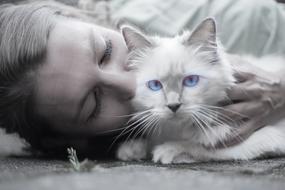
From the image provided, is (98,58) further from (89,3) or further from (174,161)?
(89,3)

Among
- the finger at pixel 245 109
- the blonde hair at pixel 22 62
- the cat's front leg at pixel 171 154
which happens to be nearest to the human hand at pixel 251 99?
the finger at pixel 245 109

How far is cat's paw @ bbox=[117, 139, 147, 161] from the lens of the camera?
1639mm

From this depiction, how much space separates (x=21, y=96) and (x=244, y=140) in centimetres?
84

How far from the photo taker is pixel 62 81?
1.53 metres

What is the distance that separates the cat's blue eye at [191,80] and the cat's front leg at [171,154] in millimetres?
233

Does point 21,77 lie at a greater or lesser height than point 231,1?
lesser

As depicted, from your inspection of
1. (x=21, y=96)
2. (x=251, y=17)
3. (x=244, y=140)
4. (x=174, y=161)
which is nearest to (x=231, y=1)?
(x=251, y=17)

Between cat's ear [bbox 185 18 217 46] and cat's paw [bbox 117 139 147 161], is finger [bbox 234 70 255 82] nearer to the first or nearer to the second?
cat's ear [bbox 185 18 217 46]

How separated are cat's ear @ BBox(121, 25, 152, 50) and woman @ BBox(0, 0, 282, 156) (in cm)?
6

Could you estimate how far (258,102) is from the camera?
1674mm

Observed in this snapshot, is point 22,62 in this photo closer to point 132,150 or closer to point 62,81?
point 62,81

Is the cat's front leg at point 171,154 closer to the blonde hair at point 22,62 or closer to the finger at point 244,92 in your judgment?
the finger at point 244,92

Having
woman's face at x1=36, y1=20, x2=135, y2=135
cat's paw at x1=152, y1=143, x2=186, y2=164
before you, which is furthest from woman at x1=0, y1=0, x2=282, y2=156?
cat's paw at x1=152, y1=143, x2=186, y2=164

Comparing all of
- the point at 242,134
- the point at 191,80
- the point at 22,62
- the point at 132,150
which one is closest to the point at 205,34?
the point at 191,80
